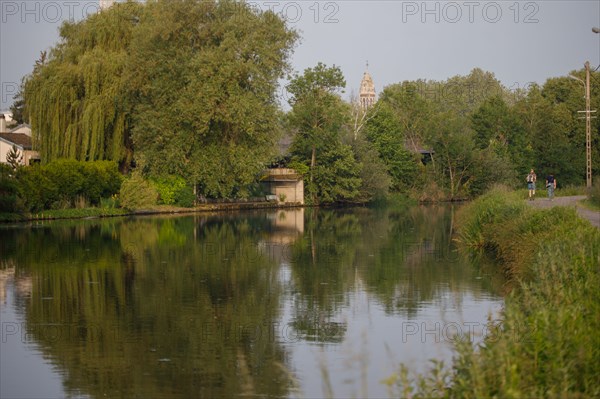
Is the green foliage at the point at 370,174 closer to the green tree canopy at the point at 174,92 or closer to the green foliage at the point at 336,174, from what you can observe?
the green foliage at the point at 336,174

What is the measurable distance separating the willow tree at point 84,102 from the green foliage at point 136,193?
10.9ft

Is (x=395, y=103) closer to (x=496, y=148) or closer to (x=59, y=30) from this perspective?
(x=496, y=148)

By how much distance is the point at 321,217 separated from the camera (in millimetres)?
53219

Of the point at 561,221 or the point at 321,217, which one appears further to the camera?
the point at 321,217

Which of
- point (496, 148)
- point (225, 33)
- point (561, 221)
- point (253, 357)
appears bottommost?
point (253, 357)

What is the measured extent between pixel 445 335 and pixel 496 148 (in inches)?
2560

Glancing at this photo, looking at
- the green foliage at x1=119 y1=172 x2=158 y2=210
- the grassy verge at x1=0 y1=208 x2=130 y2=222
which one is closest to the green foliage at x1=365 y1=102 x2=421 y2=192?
the green foliage at x1=119 y1=172 x2=158 y2=210

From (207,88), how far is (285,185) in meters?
16.5

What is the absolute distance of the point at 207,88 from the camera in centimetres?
5397

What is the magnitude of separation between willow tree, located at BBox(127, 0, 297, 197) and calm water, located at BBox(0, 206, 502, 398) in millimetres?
21467

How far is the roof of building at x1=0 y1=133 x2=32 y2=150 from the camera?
6392 cm

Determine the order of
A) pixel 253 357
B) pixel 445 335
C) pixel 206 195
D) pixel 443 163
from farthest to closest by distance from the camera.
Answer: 1. pixel 443 163
2. pixel 206 195
3. pixel 445 335
4. pixel 253 357

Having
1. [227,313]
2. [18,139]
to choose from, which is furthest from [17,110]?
[227,313]

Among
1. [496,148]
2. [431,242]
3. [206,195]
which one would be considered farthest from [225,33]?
[496,148]
